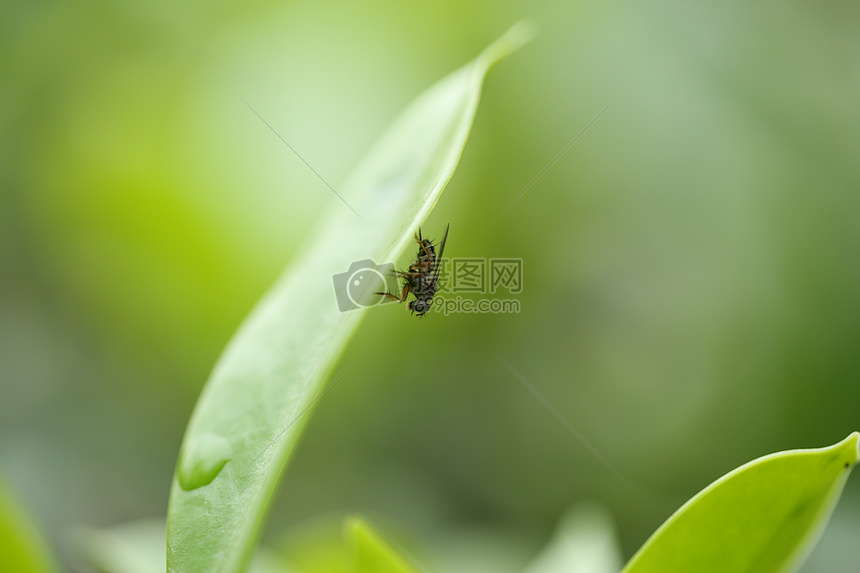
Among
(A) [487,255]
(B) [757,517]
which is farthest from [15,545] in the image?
(A) [487,255]

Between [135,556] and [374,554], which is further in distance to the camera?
[135,556]

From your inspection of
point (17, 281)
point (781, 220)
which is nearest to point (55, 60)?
point (17, 281)

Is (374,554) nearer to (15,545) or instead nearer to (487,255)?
(15,545)

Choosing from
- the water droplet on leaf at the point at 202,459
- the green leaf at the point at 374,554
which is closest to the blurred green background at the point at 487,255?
the green leaf at the point at 374,554

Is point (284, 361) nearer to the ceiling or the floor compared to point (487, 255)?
nearer to the ceiling

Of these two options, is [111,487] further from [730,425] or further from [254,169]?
[730,425]

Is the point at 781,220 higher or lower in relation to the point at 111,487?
lower
